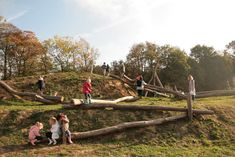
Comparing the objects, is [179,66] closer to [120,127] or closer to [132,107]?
[132,107]

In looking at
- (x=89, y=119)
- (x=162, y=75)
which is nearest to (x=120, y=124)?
(x=89, y=119)

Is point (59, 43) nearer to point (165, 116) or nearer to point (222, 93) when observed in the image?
point (222, 93)

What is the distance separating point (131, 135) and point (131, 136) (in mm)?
87

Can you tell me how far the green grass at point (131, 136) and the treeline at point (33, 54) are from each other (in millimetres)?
29491

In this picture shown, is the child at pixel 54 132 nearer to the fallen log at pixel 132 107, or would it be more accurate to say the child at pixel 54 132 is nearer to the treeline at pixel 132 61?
→ the fallen log at pixel 132 107

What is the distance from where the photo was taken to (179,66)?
5597 centimetres

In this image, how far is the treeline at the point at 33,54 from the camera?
49.7 meters

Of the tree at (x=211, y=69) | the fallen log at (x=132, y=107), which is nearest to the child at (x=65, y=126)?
the fallen log at (x=132, y=107)

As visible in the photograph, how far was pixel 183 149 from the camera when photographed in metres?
16.6

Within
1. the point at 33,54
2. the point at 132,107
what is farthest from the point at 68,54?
the point at 132,107

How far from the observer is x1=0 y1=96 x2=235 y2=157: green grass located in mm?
15703

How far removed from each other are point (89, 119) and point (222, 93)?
13285 mm

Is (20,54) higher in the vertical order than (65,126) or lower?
higher

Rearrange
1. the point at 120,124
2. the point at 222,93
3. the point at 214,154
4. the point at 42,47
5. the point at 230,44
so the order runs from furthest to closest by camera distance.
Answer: the point at 230,44
the point at 42,47
the point at 222,93
the point at 120,124
the point at 214,154
